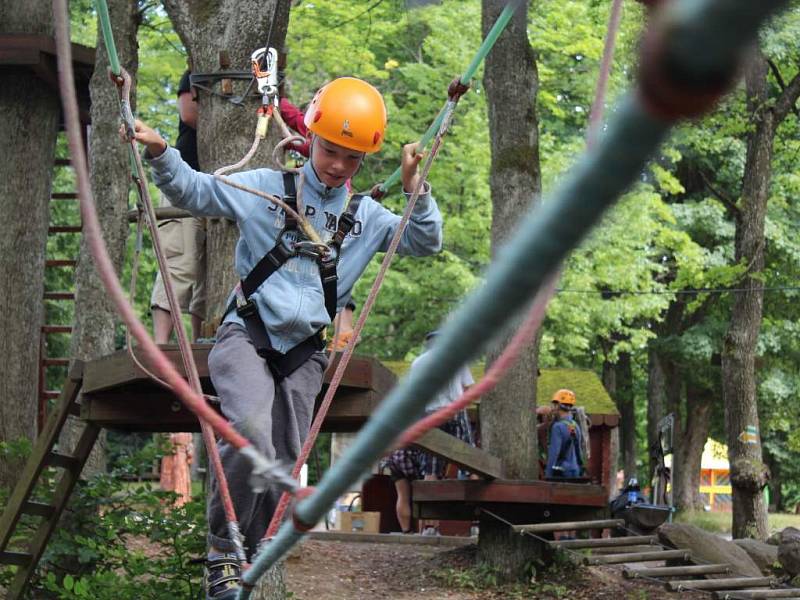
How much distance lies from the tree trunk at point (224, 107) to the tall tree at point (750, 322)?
36.3 feet

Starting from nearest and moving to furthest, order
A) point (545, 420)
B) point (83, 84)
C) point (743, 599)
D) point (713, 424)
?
point (743, 599) → point (83, 84) → point (545, 420) → point (713, 424)

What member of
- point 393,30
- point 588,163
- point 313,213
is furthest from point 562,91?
point 588,163

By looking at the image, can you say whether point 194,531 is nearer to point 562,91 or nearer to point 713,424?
point 562,91

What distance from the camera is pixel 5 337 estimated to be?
10.3 metres

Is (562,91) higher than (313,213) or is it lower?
higher

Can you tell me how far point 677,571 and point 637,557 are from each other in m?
0.35

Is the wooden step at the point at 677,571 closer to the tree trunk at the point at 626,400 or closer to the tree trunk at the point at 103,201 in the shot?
the tree trunk at the point at 103,201

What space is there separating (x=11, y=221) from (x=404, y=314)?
45.8ft

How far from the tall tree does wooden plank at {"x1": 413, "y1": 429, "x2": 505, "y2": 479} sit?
7.54 meters

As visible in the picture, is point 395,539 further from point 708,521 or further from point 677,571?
point 708,521

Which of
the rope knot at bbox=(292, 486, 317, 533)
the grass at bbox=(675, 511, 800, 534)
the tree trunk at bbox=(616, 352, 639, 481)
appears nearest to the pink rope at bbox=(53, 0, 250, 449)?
the rope knot at bbox=(292, 486, 317, 533)

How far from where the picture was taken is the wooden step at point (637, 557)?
980 centimetres

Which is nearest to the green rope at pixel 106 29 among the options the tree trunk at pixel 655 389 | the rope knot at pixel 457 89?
the rope knot at pixel 457 89

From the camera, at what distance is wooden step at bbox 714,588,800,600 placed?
9.02 m
